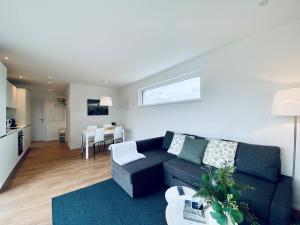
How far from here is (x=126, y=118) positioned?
566 centimetres

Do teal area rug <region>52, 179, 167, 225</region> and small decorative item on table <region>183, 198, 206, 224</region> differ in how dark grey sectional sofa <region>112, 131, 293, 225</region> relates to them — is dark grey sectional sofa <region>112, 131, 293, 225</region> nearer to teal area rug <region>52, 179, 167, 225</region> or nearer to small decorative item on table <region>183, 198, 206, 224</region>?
teal area rug <region>52, 179, 167, 225</region>

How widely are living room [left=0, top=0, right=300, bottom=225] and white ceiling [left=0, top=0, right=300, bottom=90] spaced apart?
0.02 meters

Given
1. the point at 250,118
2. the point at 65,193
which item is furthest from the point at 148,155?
the point at 250,118

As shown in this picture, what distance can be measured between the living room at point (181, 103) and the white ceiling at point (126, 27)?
0.05ft

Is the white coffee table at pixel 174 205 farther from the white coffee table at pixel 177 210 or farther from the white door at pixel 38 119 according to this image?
the white door at pixel 38 119

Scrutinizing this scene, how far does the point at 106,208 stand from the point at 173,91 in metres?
2.84

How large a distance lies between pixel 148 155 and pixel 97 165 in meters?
1.50

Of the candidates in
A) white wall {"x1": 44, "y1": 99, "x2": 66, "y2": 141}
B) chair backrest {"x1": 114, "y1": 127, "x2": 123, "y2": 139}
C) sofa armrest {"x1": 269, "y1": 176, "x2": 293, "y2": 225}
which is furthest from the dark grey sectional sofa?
white wall {"x1": 44, "y1": 99, "x2": 66, "y2": 141}

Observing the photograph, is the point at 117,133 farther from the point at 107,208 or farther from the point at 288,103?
the point at 288,103

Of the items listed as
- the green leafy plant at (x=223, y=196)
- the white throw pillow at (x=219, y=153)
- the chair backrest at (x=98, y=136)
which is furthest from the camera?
the chair backrest at (x=98, y=136)

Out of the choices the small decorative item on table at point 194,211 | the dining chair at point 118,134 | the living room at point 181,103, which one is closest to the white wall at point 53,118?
the living room at point 181,103

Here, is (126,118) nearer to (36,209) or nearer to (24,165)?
(24,165)

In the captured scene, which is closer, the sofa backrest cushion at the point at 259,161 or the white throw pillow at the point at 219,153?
the sofa backrest cushion at the point at 259,161

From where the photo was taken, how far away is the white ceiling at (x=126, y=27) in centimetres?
157
